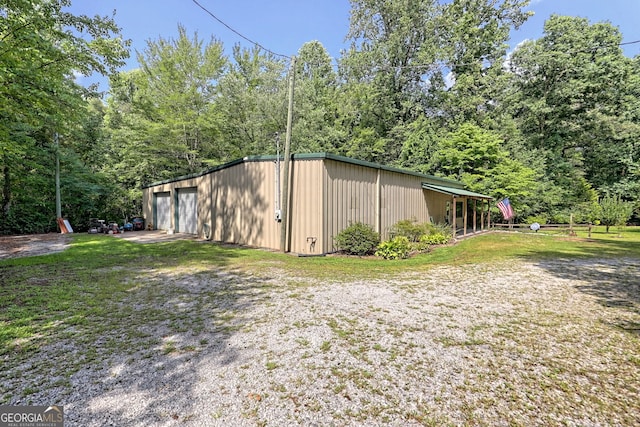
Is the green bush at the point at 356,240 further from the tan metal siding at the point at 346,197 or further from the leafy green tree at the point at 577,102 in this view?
the leafy green tree at the point at 577,102

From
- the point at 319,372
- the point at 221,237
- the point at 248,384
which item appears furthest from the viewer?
the point at 221,237

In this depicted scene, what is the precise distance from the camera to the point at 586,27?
22.4 meters

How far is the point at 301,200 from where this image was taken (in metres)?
9.48

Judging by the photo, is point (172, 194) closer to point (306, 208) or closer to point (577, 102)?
point (306, 208)

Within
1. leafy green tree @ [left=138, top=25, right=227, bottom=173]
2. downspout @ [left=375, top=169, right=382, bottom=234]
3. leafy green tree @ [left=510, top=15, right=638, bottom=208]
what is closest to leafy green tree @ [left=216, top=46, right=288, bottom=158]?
leafy green tree @ [left=138, top=25, right=227, bottom=173]

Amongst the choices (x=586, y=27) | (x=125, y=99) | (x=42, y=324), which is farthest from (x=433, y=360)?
(x=586, y=27)

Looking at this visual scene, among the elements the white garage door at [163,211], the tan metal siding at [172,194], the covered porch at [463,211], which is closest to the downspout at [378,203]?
the covered porch at [463,211]

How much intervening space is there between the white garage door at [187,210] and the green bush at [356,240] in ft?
28.4

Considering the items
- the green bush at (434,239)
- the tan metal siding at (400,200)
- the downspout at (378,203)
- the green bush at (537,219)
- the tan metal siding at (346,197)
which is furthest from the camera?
the green bush at (537,219)

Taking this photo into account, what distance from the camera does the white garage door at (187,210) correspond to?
14.6 metres

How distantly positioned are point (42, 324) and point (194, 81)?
1964cm

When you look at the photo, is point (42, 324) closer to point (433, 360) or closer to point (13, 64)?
point (433, 360)

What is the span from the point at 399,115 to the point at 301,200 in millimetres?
18264

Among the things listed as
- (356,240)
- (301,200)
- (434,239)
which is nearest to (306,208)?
(301,200)
